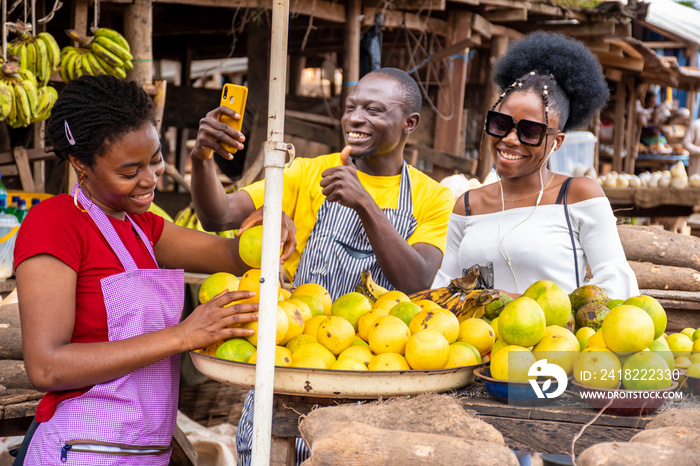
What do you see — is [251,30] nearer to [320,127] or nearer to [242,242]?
[320,127]

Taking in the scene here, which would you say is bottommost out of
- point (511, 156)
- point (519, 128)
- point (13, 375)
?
point (13, 375)

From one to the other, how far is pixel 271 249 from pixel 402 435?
53 cm

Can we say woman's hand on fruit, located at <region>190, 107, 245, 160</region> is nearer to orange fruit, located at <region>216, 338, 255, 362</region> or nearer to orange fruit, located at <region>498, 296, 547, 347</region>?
orange fruit, located at <region>216, 338, 255, 362</region>

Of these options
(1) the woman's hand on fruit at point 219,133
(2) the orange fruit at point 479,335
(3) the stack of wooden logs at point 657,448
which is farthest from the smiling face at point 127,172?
(3) the stack of wooden logs at point 657,448

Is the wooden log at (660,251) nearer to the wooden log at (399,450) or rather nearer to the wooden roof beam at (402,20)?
the wooden roof beam at (402,20)

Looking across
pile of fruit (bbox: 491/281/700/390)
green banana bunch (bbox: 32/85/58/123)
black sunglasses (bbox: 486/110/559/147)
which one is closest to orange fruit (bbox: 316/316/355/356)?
pile of fruit (bbox: 491/281/700/390)

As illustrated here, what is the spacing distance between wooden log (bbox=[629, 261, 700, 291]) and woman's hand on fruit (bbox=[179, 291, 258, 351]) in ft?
11.8

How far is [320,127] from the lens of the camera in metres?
7.07

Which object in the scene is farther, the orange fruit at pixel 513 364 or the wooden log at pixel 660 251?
the wooden log at pixel 660 251

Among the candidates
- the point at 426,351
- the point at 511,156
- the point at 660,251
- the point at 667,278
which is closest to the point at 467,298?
the point at 426,351

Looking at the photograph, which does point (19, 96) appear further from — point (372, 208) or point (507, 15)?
point (507, 15)

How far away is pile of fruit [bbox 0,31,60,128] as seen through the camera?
13.0 feet

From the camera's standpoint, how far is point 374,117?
9.70ft

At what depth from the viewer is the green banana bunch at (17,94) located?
12.8ft
